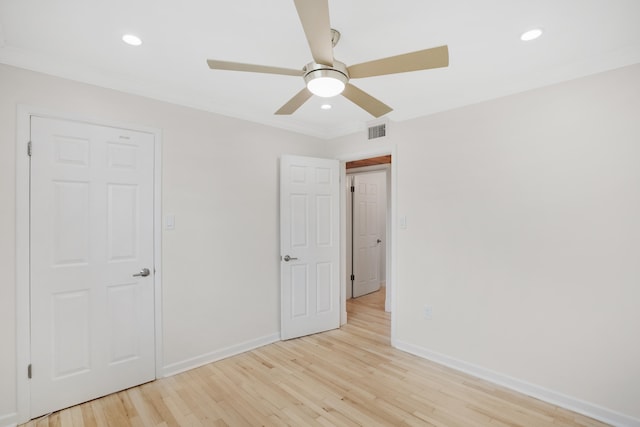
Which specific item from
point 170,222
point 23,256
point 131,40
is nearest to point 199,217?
point 170,222

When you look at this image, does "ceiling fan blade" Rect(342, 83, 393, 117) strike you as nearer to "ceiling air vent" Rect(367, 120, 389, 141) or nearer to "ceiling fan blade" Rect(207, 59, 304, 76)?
"ceiling fan blade" Rect(207, 59, 304, 76)

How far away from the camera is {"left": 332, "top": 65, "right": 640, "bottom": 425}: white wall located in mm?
2107

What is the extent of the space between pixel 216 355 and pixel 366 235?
3.33 metres

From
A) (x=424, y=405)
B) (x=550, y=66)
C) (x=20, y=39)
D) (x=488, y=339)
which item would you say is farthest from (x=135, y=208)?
(x=550, y=66)

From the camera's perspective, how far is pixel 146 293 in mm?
2629

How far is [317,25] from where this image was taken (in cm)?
126

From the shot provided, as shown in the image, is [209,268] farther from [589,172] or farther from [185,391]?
[589,172]

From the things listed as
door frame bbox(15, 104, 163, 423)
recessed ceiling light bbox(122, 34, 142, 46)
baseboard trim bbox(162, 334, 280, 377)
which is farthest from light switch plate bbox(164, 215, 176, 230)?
recessed ceiling light bbox(122, 34, 142, 46)

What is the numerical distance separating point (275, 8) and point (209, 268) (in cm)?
228

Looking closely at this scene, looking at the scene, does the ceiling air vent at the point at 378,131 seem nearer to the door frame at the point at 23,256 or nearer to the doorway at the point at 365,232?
the doorway at the point at 365,232

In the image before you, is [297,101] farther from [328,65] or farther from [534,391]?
[534,391]

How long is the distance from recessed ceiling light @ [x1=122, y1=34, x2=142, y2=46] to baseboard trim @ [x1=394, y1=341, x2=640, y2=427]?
3484 mm

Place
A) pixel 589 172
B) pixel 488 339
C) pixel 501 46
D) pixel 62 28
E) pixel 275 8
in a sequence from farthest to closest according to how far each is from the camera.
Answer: pixel 488 339 < pixel 589 172 < pixel 501 46 < pixel 62 28 < pixel 275 8

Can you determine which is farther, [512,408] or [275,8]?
[512,408]
